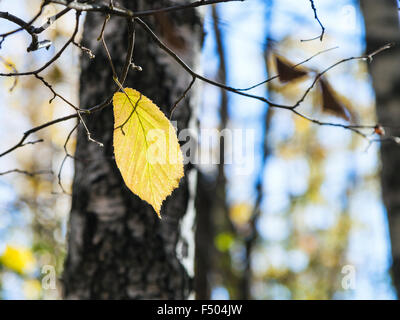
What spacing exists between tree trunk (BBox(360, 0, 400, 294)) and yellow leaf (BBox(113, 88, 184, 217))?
35.9 inches

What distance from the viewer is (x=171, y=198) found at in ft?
A: 2.36

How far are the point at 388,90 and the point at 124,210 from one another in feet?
3.04

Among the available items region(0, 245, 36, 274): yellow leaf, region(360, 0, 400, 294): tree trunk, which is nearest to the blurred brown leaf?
region(360, 0, 400, 294): tree trunk

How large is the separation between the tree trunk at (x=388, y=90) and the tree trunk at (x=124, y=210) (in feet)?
2.17

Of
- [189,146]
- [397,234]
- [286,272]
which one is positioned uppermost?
[189,146]

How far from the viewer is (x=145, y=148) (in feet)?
1.22

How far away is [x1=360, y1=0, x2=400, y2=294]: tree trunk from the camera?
1.08 metres

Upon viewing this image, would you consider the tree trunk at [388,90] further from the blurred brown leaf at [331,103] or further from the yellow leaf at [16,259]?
the yellow leaf at [16,259]

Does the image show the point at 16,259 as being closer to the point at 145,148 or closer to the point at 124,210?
the point at 124,210

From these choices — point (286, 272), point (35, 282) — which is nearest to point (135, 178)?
point (35, 282)
